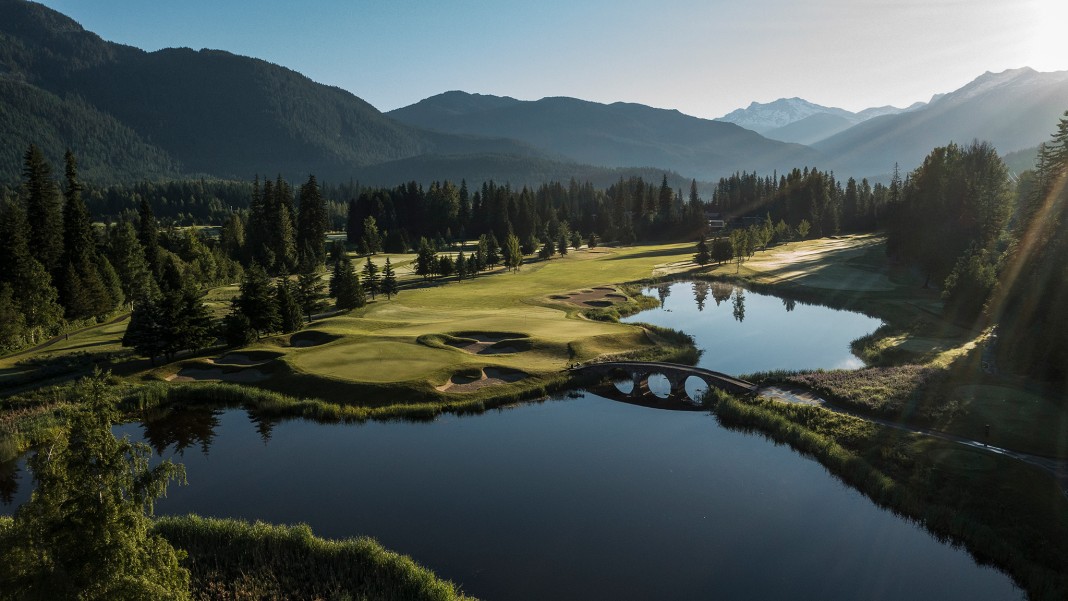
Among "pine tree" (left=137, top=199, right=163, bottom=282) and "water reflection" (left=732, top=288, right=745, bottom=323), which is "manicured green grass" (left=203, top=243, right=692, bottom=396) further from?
"pine tree" (left=137, top=199, right=163, bottom=282)

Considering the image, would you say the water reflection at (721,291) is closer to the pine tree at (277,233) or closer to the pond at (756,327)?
the pond at (756,327)

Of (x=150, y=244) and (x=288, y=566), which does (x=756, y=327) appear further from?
(x=150, y=244)

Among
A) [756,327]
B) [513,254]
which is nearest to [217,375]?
[756,327]

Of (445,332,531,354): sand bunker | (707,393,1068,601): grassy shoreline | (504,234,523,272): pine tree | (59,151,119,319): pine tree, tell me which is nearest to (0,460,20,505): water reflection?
(445,332,531,354): sand bunker

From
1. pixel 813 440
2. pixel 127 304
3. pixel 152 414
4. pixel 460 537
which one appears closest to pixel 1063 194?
pixel 813 440

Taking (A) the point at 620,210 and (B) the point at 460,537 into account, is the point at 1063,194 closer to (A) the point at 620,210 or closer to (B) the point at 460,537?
(B) the point at 460,537
